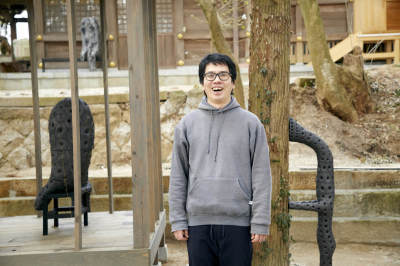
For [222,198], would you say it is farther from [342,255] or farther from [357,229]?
[357,229]

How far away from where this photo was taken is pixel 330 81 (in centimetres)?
928

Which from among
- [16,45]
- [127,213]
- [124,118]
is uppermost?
→ [16,45]

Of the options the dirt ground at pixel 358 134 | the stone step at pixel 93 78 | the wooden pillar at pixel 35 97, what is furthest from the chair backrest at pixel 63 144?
the stone step at pixel 93 78

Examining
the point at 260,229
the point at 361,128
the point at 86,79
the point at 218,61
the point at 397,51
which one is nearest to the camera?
the point at 260,229

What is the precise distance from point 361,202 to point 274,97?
3.84 metres

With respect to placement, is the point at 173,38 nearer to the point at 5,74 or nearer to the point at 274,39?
the point at 5,74

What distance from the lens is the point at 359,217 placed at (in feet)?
23.1

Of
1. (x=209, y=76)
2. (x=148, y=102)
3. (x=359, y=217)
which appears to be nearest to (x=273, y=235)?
(x=148, y=102)

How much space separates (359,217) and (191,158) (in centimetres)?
521

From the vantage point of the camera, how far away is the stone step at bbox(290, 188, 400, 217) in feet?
23.0

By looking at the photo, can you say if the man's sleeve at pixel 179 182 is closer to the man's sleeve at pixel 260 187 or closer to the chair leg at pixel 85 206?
the man's sleeve at pixel 260 187

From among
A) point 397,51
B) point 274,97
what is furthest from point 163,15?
point 274,97

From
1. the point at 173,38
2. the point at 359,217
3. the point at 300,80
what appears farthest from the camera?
the point at 173,38

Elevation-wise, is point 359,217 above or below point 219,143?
below
